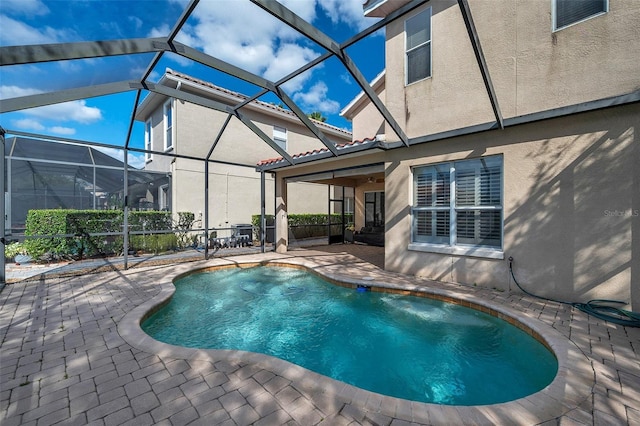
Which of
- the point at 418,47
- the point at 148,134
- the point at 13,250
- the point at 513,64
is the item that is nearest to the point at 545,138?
the point at 513,64

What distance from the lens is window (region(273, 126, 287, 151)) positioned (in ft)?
47.4

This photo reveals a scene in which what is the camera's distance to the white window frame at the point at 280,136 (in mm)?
14430

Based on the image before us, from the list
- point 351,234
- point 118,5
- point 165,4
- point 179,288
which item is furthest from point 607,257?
point 351,234

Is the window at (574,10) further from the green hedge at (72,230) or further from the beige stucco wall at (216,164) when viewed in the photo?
the green hedge at (72,230)

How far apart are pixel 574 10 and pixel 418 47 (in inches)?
111

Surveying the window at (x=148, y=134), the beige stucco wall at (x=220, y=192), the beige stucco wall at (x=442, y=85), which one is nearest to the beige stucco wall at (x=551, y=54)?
the beige stucco wall at (x=442, y=85)

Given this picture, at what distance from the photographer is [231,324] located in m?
4.84

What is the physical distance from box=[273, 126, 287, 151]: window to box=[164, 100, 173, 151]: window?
4.82 m

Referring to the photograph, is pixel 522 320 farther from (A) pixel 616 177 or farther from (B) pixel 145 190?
(B) pixel 145 190

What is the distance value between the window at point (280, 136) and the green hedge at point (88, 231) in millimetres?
6667

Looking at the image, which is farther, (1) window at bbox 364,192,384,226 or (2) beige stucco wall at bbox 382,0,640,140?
(1) window at bbox 364,192,384,226

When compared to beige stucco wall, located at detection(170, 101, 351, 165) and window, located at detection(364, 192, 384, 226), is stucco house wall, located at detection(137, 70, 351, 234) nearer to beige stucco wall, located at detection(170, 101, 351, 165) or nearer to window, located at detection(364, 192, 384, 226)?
beige stucco wall, located at detection(170, 101, 351, 165)

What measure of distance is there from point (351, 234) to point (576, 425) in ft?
39.7

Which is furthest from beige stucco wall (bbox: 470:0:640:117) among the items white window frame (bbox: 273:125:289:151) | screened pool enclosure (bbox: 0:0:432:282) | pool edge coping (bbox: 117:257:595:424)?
white window frame (bbox: 273:125:289:151)
